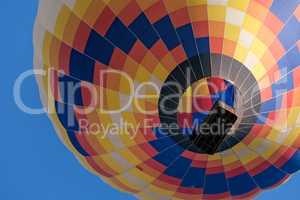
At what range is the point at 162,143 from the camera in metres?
10.7

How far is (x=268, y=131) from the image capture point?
10.8m

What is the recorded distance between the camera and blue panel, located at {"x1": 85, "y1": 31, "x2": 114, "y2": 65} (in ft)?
35.4

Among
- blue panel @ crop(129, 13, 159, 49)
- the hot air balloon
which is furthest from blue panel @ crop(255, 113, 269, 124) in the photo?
blue panel @ crop(129, 13, 159, 49)

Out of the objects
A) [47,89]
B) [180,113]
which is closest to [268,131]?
[180,113]

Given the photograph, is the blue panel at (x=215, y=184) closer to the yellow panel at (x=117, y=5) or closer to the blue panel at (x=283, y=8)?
the blue panel at (x=283, y=8)

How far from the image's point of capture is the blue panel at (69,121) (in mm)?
11913

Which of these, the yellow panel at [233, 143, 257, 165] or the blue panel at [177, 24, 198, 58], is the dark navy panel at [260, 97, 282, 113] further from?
the blue panel at [177, 24, 198, 58]

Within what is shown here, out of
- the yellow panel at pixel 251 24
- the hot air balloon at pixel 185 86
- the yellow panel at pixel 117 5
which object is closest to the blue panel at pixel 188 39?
the hot air balloon at pixel 185 86

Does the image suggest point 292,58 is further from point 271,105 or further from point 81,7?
point 81,7

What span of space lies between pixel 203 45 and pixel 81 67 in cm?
193

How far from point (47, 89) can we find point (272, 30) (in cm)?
378

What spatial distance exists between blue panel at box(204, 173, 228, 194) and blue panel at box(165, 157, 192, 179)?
0.39 m

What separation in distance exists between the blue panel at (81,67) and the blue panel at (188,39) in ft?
4.66

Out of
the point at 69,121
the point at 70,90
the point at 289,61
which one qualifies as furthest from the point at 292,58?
the point at 69,121
